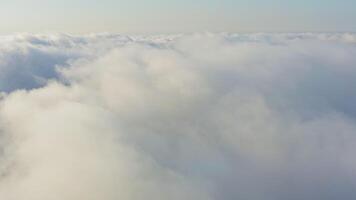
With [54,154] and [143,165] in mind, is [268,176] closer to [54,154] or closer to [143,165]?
[143,165]

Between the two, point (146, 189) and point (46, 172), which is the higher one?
point (146, 189)

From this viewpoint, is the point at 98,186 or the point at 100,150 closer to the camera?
the point at 98,186

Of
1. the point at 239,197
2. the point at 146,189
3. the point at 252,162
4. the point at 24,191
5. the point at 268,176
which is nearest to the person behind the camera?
the point at 146,189

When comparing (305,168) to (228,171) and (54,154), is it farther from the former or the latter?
(54,154)

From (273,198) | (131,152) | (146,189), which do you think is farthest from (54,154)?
(273,198)

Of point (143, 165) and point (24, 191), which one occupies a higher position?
point (143, 165)

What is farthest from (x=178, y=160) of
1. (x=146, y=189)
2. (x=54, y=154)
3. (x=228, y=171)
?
(x=146, y=189)

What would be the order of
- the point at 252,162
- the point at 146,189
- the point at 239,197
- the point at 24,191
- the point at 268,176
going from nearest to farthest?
the point at 146,189 < the point at 24,191 < the point at 239,197 < the point at 268,176 < the point at 252,162

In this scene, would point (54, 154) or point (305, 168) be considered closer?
point (54, 154)

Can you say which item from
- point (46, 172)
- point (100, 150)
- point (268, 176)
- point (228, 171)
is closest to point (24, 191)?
point (46, 172)
